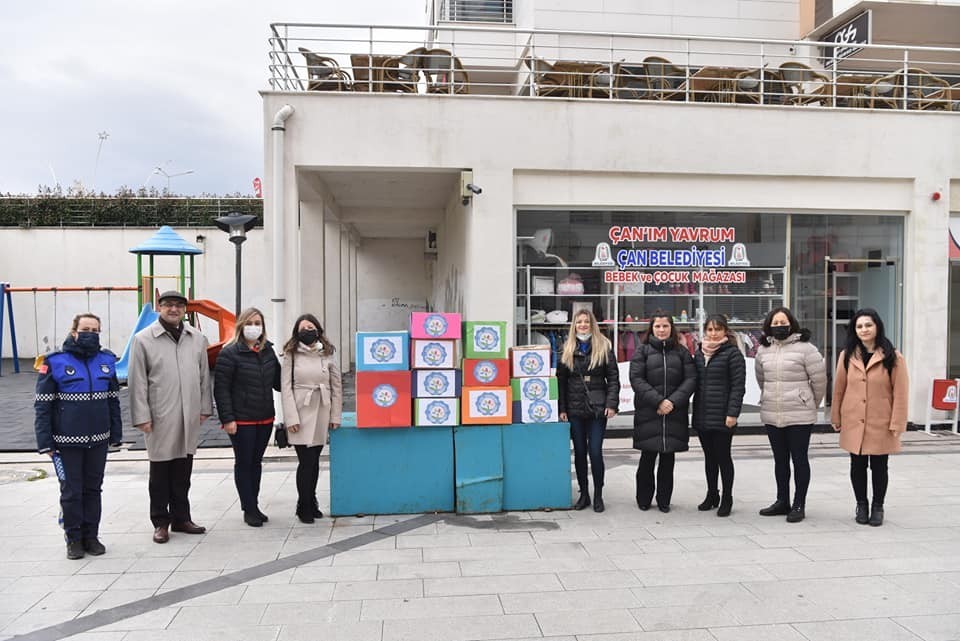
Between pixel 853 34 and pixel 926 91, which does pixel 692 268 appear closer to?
pixel 926 91

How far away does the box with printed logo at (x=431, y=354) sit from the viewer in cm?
626

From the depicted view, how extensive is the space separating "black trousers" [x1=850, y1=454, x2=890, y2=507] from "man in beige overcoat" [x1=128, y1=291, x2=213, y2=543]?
538 cm

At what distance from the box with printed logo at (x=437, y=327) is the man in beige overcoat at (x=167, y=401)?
1.79 meters

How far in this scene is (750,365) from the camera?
10.3 metres

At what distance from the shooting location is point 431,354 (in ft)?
20.6

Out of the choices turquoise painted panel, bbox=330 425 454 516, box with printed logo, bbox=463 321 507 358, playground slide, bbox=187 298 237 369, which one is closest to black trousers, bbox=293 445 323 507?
turquoise painted panel, bbox=330 425 454 516

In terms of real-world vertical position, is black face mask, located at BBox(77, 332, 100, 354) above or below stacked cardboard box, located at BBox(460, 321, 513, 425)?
above

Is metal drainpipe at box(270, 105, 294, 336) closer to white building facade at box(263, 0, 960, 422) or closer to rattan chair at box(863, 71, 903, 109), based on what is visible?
white building facade at box(263, 0, 960, 422)

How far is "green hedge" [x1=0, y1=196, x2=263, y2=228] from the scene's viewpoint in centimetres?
2189

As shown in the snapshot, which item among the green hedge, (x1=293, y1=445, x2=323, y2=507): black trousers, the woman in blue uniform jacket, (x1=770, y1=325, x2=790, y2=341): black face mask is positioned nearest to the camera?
the woman in blue uniform jacket

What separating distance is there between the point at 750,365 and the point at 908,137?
383cm

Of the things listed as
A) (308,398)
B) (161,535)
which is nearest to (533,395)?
(308,398)

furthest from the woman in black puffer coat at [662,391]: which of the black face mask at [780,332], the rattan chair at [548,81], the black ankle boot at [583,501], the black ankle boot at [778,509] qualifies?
the rattan chair at [548,81]

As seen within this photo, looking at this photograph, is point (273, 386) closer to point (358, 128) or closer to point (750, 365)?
point (358, 128)
